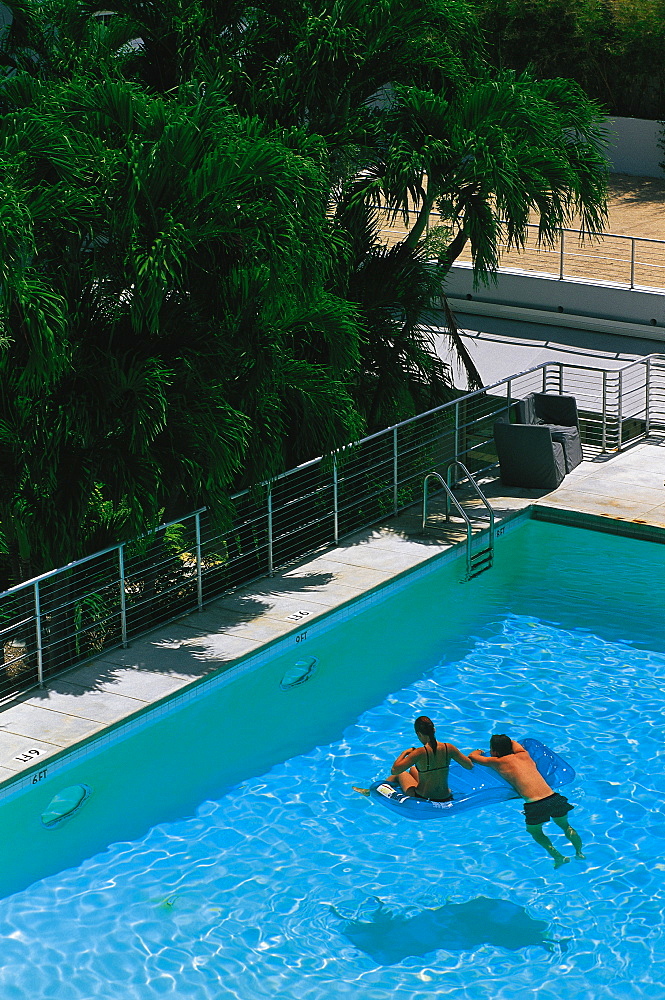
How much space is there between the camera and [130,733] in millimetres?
10812

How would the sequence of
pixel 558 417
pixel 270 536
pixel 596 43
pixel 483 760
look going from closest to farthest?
pixel 483 760 → pixel 270 536 → pixel 558 417 → pixel 596 43

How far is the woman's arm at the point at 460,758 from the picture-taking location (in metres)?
10.5

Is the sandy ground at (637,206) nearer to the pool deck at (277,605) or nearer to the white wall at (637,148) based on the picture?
the white wall at (637,148)

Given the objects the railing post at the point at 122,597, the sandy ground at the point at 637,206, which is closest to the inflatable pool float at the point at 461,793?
the railing post at the point at 122,597

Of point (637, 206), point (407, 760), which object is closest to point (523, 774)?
point (407, 760)

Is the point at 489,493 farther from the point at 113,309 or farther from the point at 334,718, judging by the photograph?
the point at 113,309

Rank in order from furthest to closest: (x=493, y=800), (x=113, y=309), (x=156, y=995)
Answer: (x=113, y=309) → (x=493, y=800) → (x=156, y=995)

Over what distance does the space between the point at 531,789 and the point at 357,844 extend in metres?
1.32

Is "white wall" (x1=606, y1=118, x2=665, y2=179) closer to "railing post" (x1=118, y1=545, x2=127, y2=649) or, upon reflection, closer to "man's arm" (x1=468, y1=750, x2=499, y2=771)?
"railing post" (x1=118, y1=545, x2=127, y2=649)

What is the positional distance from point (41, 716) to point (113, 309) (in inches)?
126

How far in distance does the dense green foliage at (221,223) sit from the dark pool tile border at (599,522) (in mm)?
1845

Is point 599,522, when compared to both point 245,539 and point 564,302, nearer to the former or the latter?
point 245,539

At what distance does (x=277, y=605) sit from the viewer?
41.9ft

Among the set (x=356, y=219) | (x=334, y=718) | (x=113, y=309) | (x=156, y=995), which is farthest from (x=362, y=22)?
(x=156, y=995)
